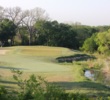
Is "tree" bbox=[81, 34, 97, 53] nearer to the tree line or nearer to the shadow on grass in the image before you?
the tree line

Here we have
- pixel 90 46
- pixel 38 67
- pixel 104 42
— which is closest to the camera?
pixel 38 67

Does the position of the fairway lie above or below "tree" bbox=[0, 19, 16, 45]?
below

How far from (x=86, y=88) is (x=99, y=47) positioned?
1405 inches

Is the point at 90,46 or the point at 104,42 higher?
the point at 104,42

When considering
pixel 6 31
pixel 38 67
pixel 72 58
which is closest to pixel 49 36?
pixel 6 31

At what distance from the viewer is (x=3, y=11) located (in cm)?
7525

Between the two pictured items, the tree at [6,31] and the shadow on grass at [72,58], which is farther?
the tree at [6,31]

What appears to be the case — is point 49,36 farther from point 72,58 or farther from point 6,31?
point 72,58

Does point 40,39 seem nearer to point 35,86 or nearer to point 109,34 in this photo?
point 109,34

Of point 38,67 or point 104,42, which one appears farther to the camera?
point 104,42

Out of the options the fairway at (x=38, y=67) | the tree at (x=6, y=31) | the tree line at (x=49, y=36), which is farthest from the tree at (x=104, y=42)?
the tree at (x=6, y=31)

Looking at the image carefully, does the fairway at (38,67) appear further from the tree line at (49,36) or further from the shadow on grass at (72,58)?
the tree line at (49,36)

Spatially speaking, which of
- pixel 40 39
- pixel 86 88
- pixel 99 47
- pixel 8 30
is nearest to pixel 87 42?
pixel 99 47

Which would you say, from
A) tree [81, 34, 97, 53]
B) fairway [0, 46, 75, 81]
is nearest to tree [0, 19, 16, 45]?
tree [81, 34, 97, 53]
